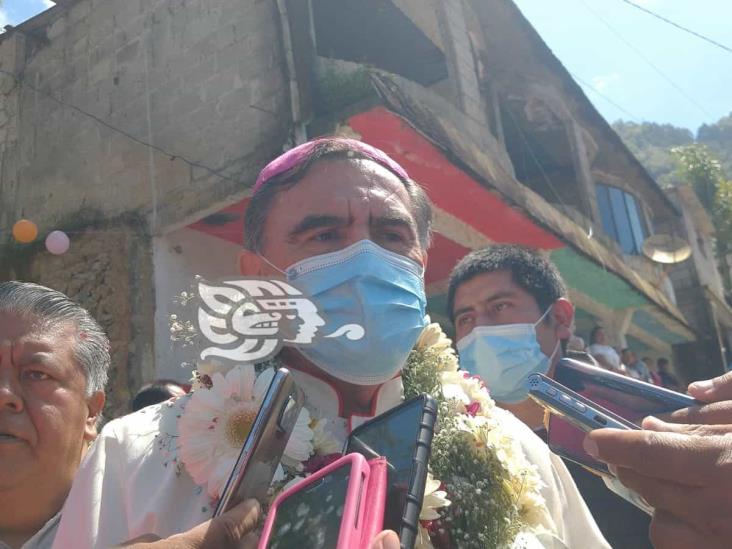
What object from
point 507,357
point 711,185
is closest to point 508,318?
point 507,357

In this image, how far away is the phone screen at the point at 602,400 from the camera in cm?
131

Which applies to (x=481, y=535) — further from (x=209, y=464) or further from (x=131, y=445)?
(x=131, y=445)

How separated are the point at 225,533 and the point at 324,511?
210mm

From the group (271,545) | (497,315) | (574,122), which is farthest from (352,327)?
(574,122)

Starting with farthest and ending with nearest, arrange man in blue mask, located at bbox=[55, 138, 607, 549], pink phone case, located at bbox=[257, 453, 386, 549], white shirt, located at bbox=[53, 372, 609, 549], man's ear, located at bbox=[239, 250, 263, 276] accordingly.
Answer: man's ear, located at bbox=[239, 250, 263, 276]
man in blue mask, located at bbox=[55, 138, 607, 549]
white shirt, located at bbox=[53, 372, 609, 549]
pink phone case, located at bbox=[257, 453, 386, 549]

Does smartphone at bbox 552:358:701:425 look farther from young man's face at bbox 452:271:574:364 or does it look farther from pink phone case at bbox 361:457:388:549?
young man's face at bbox 452:271:574:364

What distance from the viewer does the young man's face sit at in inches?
139

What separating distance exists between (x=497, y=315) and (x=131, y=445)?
225 cm

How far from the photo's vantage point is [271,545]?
3.25ft

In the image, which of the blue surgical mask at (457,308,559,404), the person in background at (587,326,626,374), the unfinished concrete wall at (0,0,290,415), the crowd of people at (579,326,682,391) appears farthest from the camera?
the crowd of people at (579,326,682,391)

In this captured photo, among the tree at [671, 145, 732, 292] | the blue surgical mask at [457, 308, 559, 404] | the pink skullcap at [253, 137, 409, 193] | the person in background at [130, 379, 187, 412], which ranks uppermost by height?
the tree at [671, 145, 732, 292]

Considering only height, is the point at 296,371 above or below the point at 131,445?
above

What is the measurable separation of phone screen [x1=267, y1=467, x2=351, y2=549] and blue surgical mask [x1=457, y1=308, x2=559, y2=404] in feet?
8.22

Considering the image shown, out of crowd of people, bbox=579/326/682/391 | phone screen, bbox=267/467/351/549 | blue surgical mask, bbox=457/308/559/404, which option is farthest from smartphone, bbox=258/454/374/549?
crowd of people, bbox=579/326/682/391
